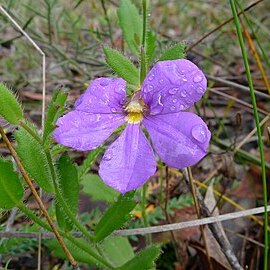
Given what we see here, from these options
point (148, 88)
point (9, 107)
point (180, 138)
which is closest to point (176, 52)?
point (148, 88)

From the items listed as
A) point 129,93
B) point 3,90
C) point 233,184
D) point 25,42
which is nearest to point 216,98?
point 233,184

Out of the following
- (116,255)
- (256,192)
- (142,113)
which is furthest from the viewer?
(256,192)

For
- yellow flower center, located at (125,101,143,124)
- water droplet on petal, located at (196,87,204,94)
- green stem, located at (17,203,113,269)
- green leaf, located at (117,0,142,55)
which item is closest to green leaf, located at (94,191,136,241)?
green stem, located at (17,203,113,269)

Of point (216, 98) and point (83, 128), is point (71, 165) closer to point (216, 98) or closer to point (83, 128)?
point (83, 128)

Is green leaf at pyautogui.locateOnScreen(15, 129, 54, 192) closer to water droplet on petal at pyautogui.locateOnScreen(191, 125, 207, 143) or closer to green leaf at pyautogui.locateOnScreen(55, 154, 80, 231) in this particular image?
green leaf at pyautogui.locateOnScreen(55, 154, 80, 231)

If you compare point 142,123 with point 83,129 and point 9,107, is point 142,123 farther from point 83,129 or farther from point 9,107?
point 9,107
